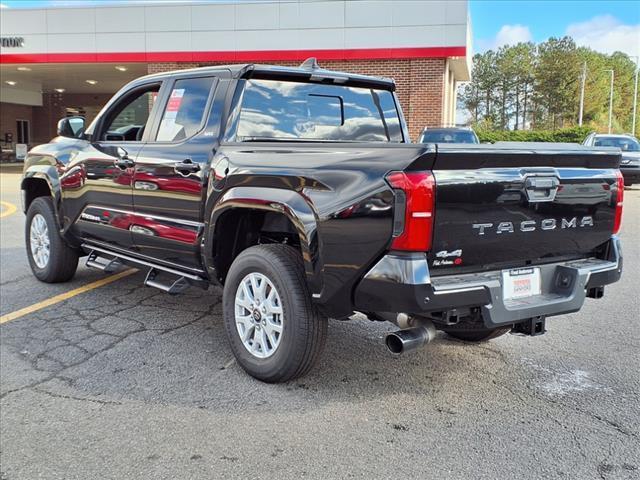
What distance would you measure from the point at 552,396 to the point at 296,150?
210 centimetres

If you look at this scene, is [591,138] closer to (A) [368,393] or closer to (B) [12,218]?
(B) [12,218]

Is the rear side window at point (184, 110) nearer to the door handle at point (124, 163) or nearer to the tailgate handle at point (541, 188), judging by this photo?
the door handle at point (124, 163)

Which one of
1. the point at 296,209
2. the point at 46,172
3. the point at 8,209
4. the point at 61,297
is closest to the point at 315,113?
the point at 296,209

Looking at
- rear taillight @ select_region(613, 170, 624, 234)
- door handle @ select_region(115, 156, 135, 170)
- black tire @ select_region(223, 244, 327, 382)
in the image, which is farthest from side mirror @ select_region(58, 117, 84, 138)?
rear taillight @ select_region(613, 170, 624, 234)

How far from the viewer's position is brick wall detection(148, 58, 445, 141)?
17.9 m

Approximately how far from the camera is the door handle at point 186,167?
4230 mm

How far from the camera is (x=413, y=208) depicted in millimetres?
2955

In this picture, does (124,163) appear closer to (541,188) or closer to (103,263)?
(103,263)

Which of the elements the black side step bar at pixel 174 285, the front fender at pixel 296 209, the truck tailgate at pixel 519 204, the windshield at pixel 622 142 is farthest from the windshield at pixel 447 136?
the front fender at pixel 296 209

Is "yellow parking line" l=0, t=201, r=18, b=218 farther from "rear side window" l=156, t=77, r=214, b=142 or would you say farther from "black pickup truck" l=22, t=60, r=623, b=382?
"rear side window" l=156, t=77, r=214, b=142

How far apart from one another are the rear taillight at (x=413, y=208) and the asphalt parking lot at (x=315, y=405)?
40.1 inches

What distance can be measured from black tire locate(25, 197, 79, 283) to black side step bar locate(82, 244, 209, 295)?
0.42 meters

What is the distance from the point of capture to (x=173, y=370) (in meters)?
4.02

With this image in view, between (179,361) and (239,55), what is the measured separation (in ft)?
54.0
